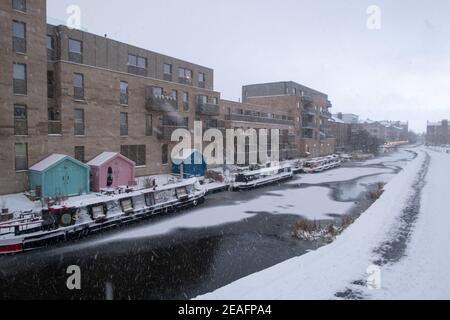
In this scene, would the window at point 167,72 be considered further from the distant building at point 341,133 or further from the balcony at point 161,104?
the distant building at point 341,133

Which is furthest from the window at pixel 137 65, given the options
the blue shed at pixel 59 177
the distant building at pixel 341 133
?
the distant building at pixel 341 133

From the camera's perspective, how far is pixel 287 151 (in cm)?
5916

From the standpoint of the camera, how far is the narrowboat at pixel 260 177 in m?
31.1

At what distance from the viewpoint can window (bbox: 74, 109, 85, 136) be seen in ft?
86.5

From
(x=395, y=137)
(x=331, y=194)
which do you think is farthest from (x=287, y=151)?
(x=395, y=137)

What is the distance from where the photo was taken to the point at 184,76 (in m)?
40.9

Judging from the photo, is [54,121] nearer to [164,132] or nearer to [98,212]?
[164,132]

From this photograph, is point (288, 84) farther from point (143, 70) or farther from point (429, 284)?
point (429, 284)

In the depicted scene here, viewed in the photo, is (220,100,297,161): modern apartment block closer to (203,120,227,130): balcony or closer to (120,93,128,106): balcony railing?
(203,120,227,130): balcony

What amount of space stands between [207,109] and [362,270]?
30000 mm

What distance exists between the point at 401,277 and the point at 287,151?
163 ft

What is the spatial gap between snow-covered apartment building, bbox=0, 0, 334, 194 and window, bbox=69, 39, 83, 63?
85 mm

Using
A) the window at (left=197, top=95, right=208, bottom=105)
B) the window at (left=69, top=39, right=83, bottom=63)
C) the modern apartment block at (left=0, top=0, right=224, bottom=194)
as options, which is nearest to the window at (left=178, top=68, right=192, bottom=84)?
A: the modern apartment block at (left=0, top=0, right=224, bottom=194)

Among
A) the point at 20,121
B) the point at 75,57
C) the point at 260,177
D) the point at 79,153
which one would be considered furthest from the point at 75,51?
the point at 260,177
